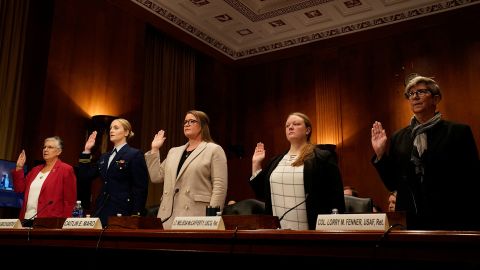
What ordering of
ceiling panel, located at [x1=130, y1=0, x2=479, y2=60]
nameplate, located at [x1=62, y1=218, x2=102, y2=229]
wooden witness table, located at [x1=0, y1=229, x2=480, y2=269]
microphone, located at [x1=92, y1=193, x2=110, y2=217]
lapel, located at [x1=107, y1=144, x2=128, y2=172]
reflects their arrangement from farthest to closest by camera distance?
ceiling panel, located at [x1=130, y1=0, x2=479, y2=60]
lapel, located at [x1=107, y1=144, x2=128, y2=172]
microphone, located at [x1=92, y1=193, x2=110, y2=217]
nameplate, located at [x1=62, y1=218, x2=102, y2=229]
wooden witness table, located at [x1=0, y1=229, x2=480, y2=269]

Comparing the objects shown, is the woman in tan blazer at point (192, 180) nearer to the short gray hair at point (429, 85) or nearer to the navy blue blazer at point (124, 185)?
the navy blue blazer at point (124, 185)

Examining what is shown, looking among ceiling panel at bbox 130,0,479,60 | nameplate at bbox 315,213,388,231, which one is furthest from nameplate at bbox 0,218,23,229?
ceiling panel at bbox 130,0,479,60

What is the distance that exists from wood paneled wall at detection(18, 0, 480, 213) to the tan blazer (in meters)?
2.79

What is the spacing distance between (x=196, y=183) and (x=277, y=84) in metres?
5.23

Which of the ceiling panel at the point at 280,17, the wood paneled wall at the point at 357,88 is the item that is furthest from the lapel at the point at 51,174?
the wood paneled wall at the point at 357,88

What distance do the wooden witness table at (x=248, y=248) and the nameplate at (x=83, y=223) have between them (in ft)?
0.24

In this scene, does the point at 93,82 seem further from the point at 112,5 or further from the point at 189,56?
the point at 189,56

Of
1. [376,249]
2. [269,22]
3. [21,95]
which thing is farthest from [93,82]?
[376,249]

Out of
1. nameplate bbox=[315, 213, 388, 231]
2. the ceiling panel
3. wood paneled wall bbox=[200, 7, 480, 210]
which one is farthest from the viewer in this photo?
the ceiling panel

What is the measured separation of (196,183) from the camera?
8.36 ft

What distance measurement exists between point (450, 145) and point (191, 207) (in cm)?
133

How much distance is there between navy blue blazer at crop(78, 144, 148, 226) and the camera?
109 inches

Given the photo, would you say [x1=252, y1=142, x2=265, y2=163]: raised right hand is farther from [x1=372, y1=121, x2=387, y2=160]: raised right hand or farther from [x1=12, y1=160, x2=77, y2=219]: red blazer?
[x1=12, y1=160, x2=77, y2=219]: red blazer

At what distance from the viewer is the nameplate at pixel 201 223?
5.02ft
